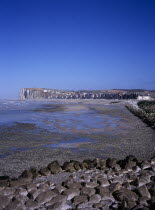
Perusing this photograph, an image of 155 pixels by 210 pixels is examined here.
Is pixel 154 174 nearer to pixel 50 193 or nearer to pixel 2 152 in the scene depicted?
pixel 50 193

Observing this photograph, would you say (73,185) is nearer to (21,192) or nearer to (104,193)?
(104,193)

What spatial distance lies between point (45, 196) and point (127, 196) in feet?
4.10

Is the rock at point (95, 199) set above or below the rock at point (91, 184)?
below

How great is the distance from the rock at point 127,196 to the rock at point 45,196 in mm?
972

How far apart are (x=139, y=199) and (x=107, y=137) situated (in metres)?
5.91

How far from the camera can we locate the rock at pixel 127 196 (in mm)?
3436

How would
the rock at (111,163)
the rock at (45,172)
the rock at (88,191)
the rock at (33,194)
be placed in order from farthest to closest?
the rock at (111,163)
the rock at (45,172)
the rock at (88,191)
the rock at (33,194)

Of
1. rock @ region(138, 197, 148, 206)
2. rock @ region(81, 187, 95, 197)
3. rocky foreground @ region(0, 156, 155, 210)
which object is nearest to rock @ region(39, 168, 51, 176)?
rocky foreground @ region(0, 156, 155, 210)

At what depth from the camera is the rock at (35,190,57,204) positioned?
3.52m


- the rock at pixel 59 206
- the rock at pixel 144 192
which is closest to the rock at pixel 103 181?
the rock at pixel 144 192

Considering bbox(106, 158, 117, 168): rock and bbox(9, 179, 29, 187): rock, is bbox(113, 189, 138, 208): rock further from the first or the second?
bbox(9, 179, 29, 187): rock

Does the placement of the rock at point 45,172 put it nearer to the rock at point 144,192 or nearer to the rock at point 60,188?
the rock at point 60,188

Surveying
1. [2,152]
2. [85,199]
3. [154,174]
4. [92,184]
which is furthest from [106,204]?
[2,152]

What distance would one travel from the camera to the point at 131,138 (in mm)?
9273
